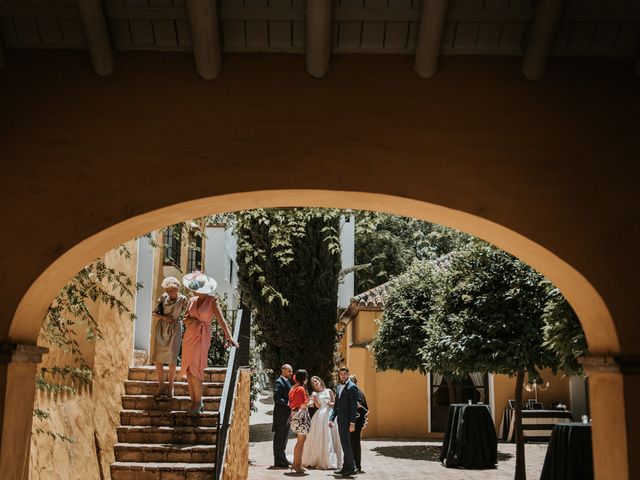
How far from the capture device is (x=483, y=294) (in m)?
12.6

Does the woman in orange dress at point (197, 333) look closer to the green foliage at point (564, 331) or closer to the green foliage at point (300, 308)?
the green foliage at point (564, 331)

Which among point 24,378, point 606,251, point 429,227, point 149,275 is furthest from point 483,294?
point 429,227

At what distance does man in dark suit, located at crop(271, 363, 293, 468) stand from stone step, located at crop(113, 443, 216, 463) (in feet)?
12.4

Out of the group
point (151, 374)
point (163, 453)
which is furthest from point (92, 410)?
point (151, 374)

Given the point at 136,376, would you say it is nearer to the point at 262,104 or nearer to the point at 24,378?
the point at 24,378

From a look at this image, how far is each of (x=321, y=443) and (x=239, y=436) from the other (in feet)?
9.20

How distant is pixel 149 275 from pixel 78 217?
25.6ft

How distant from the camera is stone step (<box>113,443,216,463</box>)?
8.88 metres

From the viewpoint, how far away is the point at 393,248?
109ft

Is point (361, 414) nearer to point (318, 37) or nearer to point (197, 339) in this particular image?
point (197, 339)

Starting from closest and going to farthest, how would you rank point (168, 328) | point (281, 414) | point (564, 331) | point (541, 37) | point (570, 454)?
point (541, 37) → point (564, 331) → point (570, 454) → point (168, 328) → point (281, 414)

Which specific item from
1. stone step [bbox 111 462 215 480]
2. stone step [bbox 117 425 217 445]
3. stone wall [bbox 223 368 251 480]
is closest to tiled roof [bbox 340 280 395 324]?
stone wall [bbox 223 368 251 480]

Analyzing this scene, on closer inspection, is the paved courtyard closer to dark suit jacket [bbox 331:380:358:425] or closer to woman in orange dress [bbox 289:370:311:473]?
woman in orange dress [bbox 289:370:311:473]

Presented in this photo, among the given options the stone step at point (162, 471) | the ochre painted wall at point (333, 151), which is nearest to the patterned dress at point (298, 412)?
the stone step at point (162, 471)
